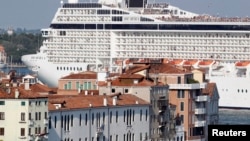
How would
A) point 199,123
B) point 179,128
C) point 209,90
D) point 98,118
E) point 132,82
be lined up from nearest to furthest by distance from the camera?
1. point 98,118
2. point 132,82
3. point 179,128
4. point 199,123
5. point 209,90

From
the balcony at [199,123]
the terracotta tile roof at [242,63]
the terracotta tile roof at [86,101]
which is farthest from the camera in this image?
the terracotta tile roof at [242,63]

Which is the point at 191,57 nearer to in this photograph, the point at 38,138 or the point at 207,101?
the point at 207,101

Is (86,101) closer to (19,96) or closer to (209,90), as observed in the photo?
(19,96)

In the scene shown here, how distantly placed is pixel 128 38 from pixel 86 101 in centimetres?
8370

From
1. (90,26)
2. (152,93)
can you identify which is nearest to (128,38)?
(90,26)

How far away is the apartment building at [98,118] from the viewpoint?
4397 cm

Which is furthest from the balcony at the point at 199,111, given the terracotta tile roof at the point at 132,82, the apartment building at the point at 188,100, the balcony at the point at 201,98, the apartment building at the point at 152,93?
the terracotta tile roof at the point at 132,82

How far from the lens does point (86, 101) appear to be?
4719 cm

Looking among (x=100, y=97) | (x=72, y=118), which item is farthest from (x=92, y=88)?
(x=72, y=118)

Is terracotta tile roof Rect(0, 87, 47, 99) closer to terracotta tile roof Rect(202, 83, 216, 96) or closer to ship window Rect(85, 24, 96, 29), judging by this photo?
terracotta tile roof Rect(202, 83, 216, 96)

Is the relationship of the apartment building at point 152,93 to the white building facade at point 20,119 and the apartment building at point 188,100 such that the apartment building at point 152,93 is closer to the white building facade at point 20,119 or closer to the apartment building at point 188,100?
the apartment building at point 188,100

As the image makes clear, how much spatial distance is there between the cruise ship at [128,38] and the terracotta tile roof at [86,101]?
67.6m

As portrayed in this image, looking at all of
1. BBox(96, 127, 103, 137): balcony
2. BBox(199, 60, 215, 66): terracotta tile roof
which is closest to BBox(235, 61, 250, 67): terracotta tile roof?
BBox(199, 60, 215, 66): terracotta tile roof

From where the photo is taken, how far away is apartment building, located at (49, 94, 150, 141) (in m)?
44.0
